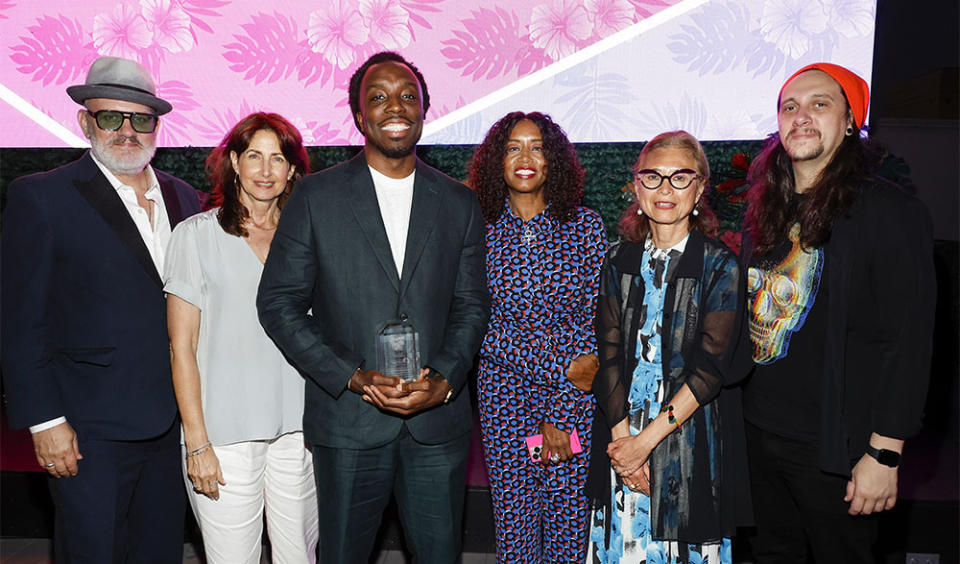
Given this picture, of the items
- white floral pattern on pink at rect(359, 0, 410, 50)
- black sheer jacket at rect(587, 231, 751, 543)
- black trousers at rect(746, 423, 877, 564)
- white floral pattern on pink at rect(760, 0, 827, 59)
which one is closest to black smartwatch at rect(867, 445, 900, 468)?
black trousers at rect(746, 423, 877, 564)

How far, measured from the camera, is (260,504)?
2262 millimetres

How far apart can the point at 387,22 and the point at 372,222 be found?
228 cm

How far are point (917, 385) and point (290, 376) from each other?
6.52 ft

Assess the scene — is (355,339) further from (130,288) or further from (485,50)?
(485,50)

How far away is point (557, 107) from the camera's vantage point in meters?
3.90

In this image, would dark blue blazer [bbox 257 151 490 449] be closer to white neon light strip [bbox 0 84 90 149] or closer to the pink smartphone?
the pink smartphone

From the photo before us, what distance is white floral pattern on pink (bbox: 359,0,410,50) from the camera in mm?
3891

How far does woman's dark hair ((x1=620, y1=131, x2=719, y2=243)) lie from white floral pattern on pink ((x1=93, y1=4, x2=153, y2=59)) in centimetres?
329

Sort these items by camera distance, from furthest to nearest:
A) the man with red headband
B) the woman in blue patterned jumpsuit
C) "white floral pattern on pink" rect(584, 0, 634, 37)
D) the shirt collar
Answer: "white floral pattern on pink" rect(584, 0, 634, 37)
the shirt collar
the woman in blue patterned jumpsuit
the man with red headband

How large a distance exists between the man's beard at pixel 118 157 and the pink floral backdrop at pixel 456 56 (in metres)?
1.74

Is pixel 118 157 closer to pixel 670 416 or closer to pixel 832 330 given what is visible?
pixel 670 416

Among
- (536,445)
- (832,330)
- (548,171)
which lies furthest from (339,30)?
(832,330)

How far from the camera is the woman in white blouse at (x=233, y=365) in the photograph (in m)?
2.17

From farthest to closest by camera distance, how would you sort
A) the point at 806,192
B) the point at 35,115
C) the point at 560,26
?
the point at 35,115
the point at 560,26
the point at 806,192
